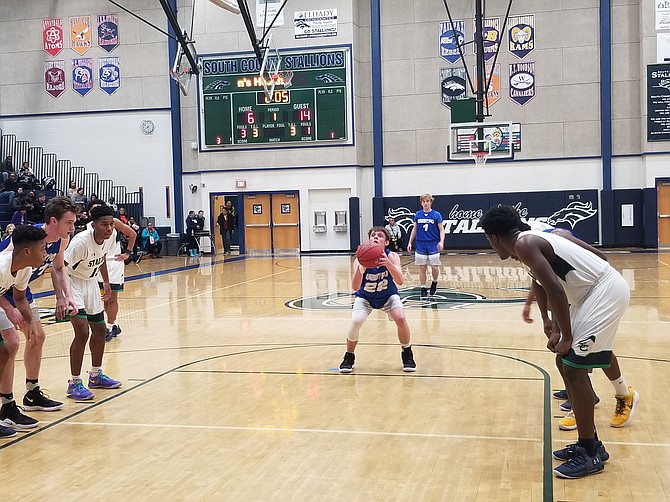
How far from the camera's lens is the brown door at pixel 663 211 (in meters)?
24.8

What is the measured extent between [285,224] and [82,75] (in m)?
8.72

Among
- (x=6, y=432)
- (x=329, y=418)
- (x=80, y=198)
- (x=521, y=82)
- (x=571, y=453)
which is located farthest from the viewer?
(x=521, y=82)

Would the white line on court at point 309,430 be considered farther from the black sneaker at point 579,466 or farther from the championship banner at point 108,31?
the championship banner at point 108,31

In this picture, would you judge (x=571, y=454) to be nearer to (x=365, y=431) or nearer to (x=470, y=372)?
(x=365, y=431)

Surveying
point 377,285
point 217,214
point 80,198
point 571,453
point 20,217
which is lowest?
point 571,453

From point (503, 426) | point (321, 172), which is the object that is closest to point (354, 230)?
point (321, 172)

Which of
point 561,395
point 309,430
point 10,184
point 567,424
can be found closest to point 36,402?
point 309,430

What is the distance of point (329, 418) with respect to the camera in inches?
231

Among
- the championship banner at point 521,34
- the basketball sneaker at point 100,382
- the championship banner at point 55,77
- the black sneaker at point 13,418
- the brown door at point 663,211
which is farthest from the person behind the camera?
the championship banner at point 55,77

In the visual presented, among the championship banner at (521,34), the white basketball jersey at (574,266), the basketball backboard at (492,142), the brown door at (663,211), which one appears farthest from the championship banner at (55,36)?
the white basketball jersey at (574,266)

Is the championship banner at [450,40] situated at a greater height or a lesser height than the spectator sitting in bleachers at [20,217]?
greater

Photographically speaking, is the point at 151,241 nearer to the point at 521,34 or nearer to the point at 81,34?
the point at 81,34

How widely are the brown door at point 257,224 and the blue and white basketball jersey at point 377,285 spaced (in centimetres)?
1995

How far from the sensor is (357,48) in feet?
86.8
